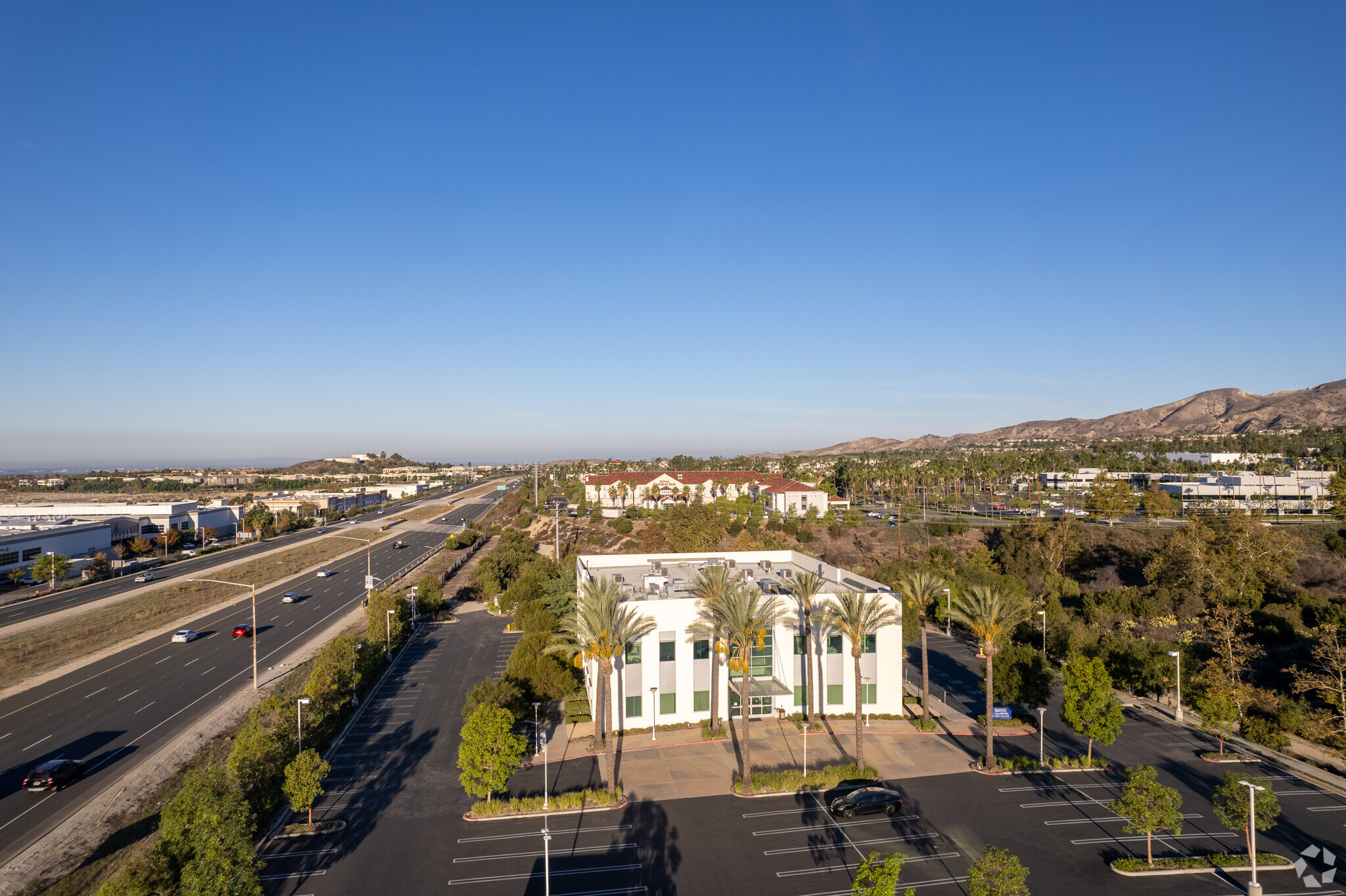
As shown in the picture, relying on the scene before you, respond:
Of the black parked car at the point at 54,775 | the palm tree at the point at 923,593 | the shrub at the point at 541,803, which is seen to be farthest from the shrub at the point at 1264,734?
the black parked car at the point at 54,775

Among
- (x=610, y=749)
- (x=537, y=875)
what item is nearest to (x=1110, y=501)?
(x=610, y=749)

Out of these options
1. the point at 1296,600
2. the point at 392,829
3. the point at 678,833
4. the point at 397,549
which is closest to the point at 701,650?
the point at 678,833

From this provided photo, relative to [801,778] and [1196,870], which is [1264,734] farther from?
[801,778]

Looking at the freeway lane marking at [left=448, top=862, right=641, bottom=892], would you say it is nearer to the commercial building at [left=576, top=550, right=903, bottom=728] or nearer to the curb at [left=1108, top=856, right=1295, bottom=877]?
the commercial building at [left=576, top=550, right=903, bottom=728]

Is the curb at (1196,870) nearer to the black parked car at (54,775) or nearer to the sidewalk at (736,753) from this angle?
the sidewalk at (736,753)

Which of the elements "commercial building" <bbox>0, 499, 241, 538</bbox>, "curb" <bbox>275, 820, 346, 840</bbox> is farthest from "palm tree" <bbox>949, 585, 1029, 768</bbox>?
"commercial building" <bbox>0, 499, 241, 538</bbox>

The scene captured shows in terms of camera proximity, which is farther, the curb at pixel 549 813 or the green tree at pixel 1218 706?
the green tree at pixel 1218 706

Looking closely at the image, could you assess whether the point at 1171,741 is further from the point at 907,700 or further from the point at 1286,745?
the point at 907,700
